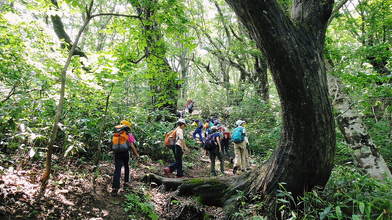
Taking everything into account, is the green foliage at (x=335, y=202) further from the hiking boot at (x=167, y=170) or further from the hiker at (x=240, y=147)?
the hiker at (x=240, y=147)

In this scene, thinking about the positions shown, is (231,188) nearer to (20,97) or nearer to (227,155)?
(20,97)

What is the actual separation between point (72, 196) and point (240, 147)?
5977 mm

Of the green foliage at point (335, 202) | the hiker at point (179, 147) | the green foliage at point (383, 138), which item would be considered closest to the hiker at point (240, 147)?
the hiker at point (179, 147)

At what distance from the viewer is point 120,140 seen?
563cm

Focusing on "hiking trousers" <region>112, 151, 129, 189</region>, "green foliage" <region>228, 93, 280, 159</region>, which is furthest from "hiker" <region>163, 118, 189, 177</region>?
"green foliage" <region>228, 93, 280, 159</region>

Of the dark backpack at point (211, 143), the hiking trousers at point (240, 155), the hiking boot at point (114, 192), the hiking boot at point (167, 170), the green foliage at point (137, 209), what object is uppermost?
the dark backpack at point (211, 143)

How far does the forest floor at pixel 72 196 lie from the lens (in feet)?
11.9

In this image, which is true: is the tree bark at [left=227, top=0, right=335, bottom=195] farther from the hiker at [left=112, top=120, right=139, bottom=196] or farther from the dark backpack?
the dark backpack

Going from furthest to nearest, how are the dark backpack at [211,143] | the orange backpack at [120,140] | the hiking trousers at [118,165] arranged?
the dark backpack at [211,143]
the orange backpack at [120,140]
the hiking trousers at [118,165]

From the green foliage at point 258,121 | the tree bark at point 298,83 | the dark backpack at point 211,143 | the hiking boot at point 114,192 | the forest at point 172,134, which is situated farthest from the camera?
the green foliage at point 258,121

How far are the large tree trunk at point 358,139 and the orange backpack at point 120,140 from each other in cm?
506

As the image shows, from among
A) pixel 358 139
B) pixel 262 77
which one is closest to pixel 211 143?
pixel 358 139

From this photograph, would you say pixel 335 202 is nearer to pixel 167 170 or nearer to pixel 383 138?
pixel 167 170

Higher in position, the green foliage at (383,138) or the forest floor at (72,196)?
the green foliage at (383,138)
